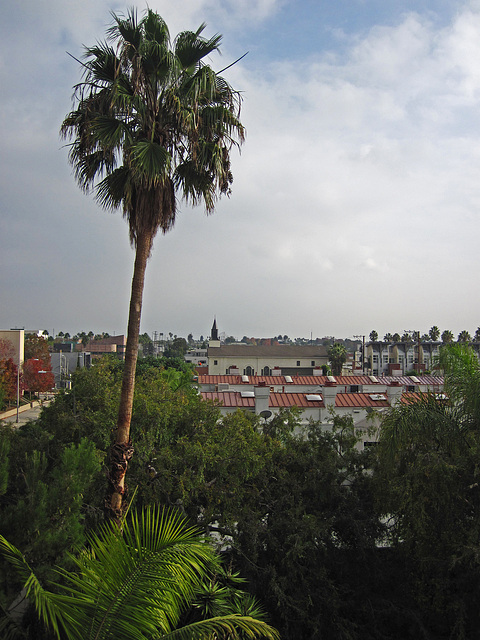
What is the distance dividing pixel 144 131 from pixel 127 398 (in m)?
5.33

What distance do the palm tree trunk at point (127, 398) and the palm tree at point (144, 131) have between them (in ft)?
0.06

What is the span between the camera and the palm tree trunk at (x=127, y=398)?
9.27m

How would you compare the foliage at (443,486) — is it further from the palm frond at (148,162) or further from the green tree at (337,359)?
the green tree at (337,359)

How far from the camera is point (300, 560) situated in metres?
11.8

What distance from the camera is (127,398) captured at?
9.58 meters

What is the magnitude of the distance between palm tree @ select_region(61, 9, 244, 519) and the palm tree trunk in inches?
0.8

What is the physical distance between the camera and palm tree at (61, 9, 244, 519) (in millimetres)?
9203

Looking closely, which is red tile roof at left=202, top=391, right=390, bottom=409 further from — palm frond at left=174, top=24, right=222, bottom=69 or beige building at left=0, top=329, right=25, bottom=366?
beige building at left=0, top=329, right=25, bottom=366

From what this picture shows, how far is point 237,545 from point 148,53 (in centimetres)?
1097

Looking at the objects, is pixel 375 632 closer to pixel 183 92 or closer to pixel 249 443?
pixel 249 443

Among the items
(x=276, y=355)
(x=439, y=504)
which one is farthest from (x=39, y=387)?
(x=439, y=504)

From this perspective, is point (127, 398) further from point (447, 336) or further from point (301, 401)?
point (447, 336)

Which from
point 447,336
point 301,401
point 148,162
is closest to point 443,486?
point 148,162

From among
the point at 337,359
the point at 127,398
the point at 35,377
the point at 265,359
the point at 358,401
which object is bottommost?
the point at 35,377
